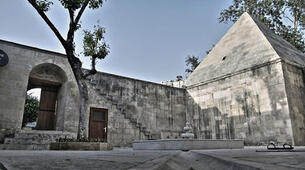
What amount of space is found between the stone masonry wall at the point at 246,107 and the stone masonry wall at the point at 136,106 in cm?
132

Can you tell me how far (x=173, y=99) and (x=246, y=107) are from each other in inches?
186

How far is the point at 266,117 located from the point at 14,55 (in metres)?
12.0

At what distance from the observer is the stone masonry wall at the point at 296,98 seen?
934 cm

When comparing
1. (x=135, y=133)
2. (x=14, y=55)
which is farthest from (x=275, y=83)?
(x=14, y=55)

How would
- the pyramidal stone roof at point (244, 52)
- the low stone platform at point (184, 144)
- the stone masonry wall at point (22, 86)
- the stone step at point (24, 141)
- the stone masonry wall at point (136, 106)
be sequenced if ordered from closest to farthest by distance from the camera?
the low stone platform at point (184, 144) → the stone step at point (24, 141) → the stone masonry wall at point (22, 86) → the stone masonry wall at point (136, 106) → the pyramidal stone roof at point (244, 52)

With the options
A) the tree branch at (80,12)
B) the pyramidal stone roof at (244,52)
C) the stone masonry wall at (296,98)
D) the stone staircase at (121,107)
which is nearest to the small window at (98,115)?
the stone staircase at (121,107)

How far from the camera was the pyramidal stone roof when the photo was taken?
37.0ft

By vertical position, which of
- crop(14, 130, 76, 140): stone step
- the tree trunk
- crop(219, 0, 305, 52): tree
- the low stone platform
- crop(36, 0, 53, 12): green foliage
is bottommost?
the low stone platform

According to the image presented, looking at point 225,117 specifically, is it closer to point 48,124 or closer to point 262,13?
point 48,124

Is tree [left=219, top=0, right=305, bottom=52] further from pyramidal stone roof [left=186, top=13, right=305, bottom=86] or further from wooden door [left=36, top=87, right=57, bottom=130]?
wooden door [left=36, top=87, right=57, bottom=130]

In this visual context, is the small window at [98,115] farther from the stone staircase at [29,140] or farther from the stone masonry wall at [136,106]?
the stone staircase at [29,140]

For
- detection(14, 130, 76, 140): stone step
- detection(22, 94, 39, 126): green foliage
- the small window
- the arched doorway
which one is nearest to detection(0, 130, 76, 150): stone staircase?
detection(14, 130, 76, 140): stone step

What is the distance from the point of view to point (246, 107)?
11.1m

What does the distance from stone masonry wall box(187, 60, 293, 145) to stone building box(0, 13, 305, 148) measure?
0.13 feet
